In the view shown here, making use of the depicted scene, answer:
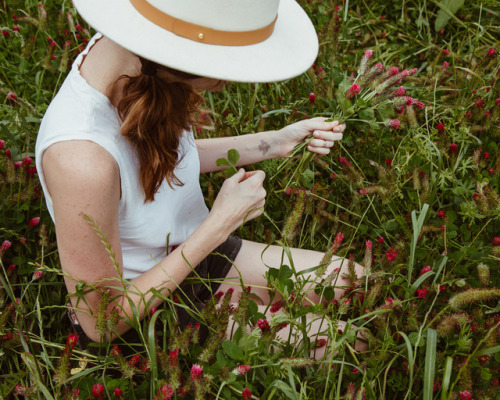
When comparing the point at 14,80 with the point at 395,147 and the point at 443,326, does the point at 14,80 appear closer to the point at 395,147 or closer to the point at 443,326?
the point at 395,147

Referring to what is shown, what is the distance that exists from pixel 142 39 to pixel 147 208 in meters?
0.65

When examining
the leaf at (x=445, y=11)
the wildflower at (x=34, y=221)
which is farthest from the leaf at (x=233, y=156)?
the leaf at (x=445, y=11)

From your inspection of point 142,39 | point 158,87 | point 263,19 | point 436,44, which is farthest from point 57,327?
point 436,44

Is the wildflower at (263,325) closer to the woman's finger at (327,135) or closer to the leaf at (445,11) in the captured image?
the woman's finger at (327,135)

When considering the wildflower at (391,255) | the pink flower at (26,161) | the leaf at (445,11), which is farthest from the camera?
the leaf at (445,11)

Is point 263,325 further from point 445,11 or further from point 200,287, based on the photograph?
point 445,11

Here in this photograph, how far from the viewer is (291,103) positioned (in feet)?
8.90

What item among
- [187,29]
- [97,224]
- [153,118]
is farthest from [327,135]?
[97,224]

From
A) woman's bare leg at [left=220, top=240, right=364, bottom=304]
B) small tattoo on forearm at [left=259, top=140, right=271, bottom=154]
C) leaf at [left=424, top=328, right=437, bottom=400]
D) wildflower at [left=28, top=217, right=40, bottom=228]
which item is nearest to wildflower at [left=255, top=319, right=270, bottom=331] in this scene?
leaf at [left=424, top=328, right=437, bottom=400]

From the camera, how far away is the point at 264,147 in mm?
2232

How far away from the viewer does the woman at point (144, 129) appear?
1.29m

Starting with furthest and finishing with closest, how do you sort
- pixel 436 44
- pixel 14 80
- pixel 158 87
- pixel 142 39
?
1. pixel 436 44
2. pixel 14 80
3. pixel 158 87
4. pixel 142 39

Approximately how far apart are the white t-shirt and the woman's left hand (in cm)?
42

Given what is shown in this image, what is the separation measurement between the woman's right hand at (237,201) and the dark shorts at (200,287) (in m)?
0.13
